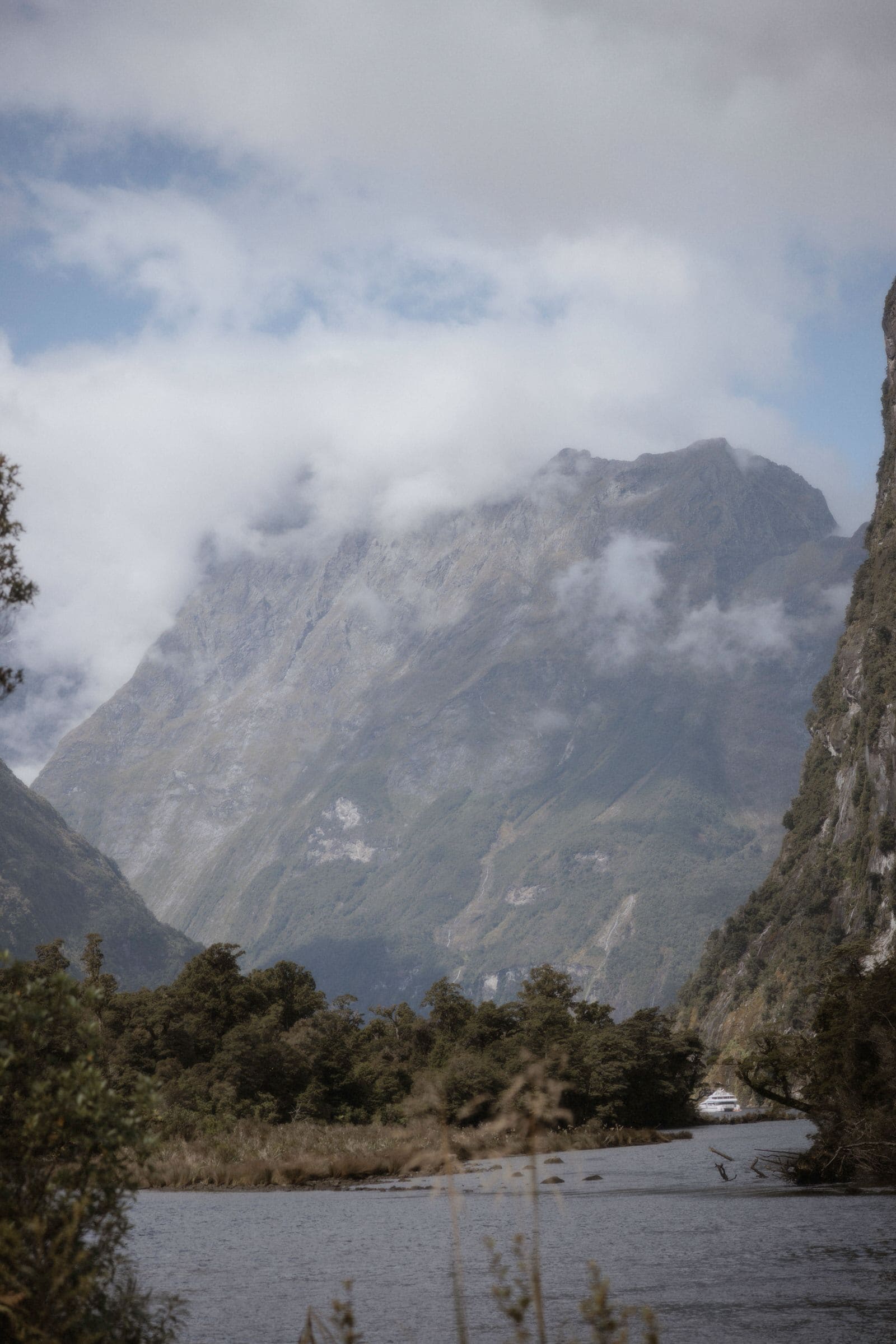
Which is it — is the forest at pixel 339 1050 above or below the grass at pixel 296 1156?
above

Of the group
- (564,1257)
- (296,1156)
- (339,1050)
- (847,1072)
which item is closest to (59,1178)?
(564,1257)

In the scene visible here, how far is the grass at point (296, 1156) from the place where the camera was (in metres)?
87.9

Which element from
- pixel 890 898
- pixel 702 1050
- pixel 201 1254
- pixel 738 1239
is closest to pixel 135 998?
pixel 702 1050

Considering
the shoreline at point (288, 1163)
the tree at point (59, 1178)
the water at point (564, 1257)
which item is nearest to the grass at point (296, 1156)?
the shoreline at point (288, 1163)

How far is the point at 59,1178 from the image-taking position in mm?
17938

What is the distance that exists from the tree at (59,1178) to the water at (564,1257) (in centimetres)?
565

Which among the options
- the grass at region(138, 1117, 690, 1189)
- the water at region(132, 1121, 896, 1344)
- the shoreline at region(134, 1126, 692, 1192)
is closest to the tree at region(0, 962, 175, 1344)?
the water at region(132, 1121, 896, 1344)

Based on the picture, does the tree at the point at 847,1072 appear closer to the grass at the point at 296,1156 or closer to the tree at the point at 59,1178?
the grass at the point at 296,1156

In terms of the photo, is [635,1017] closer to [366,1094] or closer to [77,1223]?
[366,1094]

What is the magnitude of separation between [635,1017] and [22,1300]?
5621 inches

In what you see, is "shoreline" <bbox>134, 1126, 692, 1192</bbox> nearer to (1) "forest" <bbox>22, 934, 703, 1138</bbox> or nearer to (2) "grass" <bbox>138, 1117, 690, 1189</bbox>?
(2) "grass" <bbox>138, 1117, 690, 1189</bbox>

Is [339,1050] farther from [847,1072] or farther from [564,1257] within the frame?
[564,1257]

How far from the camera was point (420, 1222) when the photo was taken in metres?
58.6

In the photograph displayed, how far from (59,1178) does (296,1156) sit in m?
81.5
